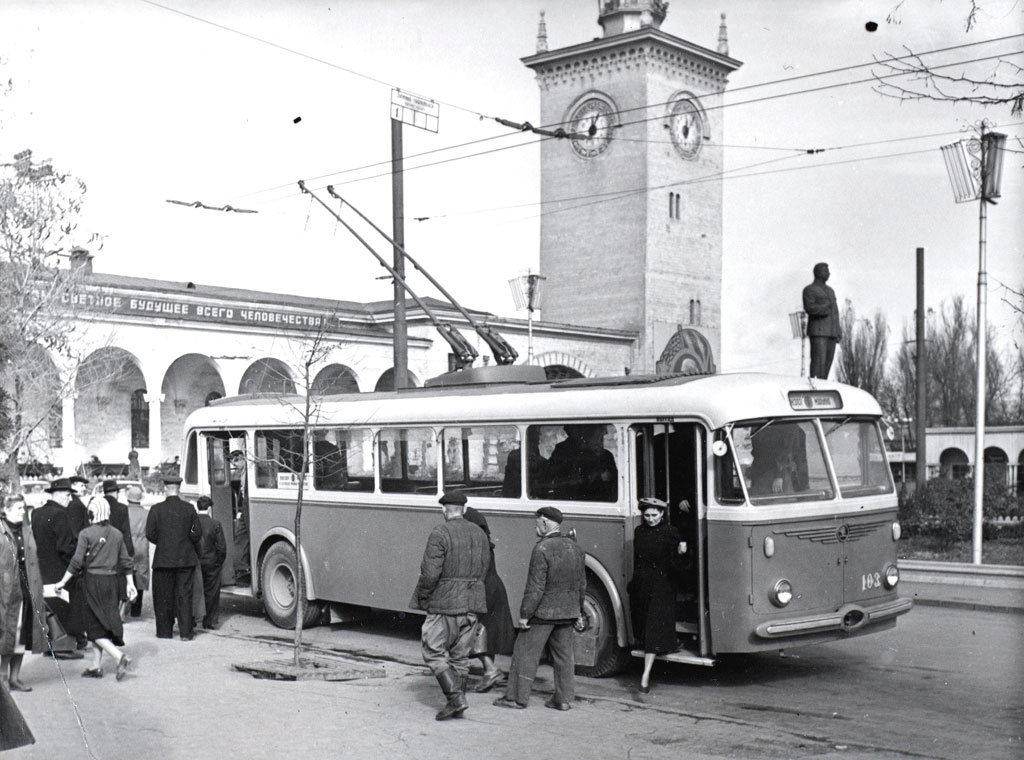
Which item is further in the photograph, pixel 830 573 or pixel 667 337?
pixel 667 337

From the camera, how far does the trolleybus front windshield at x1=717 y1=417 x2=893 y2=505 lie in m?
9.88

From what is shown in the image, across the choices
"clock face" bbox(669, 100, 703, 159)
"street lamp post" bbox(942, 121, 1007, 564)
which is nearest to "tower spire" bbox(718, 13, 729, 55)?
"clock face" bbox(669, 100, 703, 159)

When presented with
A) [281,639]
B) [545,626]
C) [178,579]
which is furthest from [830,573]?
[178,579]

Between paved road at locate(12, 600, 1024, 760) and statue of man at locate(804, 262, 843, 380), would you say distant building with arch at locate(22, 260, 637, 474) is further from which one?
paved road at locate(12, 600, 1024, 760)

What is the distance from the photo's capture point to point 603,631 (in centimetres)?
1049

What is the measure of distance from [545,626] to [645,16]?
208ft

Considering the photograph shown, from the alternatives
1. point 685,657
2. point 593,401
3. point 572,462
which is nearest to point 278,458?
point 572,462

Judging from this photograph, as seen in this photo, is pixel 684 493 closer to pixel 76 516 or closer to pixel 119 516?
pixel 76 516

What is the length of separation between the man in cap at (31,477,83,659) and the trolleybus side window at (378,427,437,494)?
3088 mm

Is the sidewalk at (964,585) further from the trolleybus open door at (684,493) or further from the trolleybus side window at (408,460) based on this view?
the trolleybus side window at (408,460)

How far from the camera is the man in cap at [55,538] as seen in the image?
11.7 meters

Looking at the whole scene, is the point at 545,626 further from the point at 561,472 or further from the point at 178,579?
the point at 178,579

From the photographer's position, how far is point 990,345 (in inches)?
2165

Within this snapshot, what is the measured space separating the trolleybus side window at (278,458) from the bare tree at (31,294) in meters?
13.3
